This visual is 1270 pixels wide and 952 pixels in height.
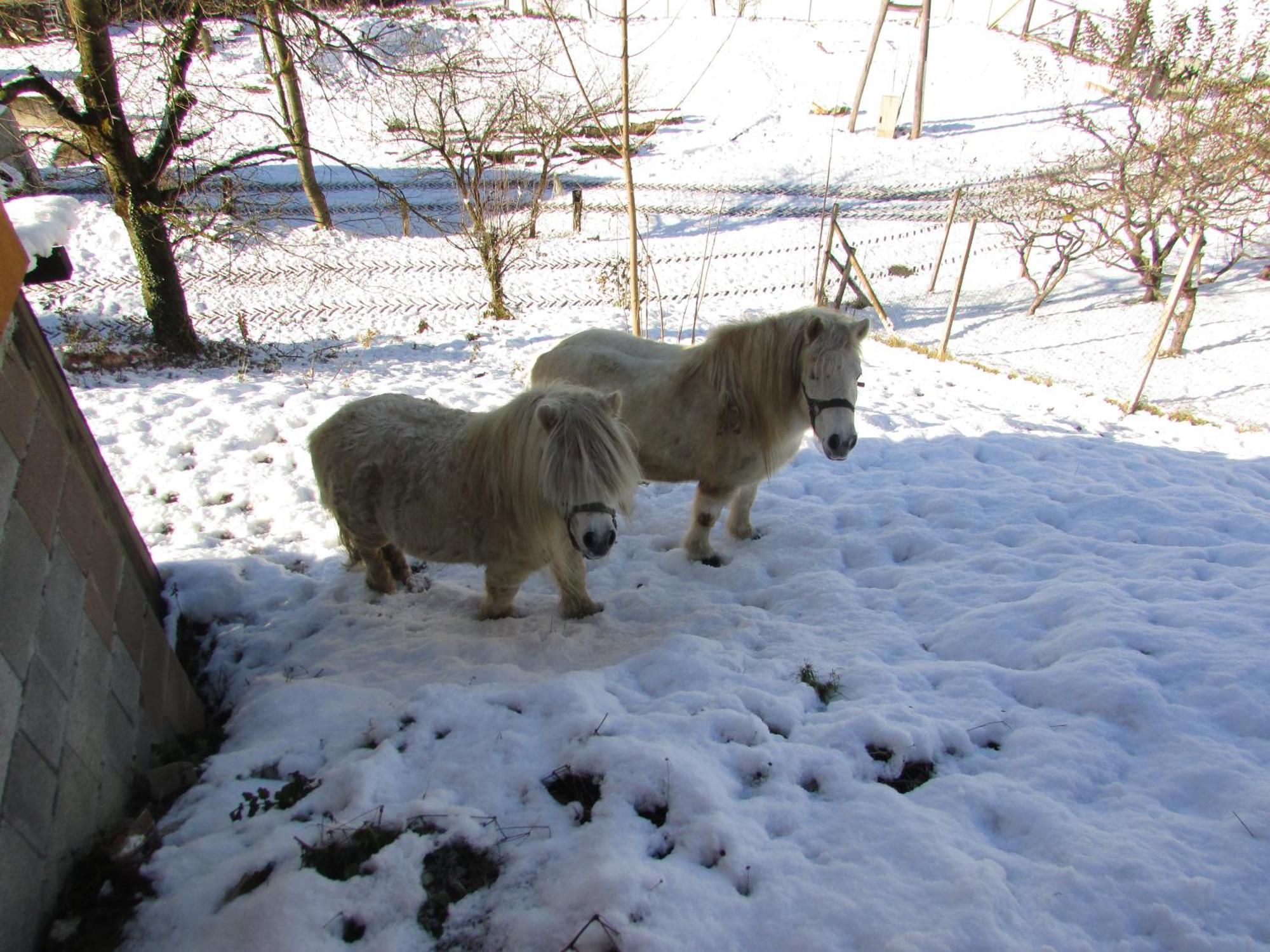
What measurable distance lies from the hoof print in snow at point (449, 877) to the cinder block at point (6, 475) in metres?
1.72

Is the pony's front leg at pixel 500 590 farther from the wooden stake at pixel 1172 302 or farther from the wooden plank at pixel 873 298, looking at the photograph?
the wooden plank at pixel 873 298

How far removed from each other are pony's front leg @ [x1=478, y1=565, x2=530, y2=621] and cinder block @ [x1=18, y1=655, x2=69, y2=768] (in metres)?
1.88

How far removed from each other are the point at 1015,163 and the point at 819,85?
13.0 meters

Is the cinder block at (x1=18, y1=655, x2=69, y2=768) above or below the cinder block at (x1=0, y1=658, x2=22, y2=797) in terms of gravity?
below

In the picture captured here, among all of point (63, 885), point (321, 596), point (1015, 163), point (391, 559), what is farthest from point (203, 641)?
point (1015, 163)

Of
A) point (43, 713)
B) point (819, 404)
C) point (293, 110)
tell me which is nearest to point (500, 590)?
point (43, 713)

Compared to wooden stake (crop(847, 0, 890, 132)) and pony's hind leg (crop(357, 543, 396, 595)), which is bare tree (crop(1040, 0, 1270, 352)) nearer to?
wooden stake (crop(847, 0, 890, 132))

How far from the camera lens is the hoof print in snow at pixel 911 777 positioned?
2.41 m

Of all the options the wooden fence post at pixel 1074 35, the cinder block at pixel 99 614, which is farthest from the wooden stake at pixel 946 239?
the wooden fence post at pixel 1074 35

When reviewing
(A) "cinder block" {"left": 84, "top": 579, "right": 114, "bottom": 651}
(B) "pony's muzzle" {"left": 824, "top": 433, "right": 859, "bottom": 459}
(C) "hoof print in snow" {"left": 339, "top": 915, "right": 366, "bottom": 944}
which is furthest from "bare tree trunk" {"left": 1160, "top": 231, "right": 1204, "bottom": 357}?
(A) "cinder block" {"left": 84, "top": 579, "right": 114, "bottom": 651}

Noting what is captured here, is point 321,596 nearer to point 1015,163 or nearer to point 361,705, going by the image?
point 361,705

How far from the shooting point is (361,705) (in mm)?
2898

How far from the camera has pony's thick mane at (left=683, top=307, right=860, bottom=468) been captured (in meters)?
4.02

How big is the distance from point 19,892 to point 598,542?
2.15 metres
